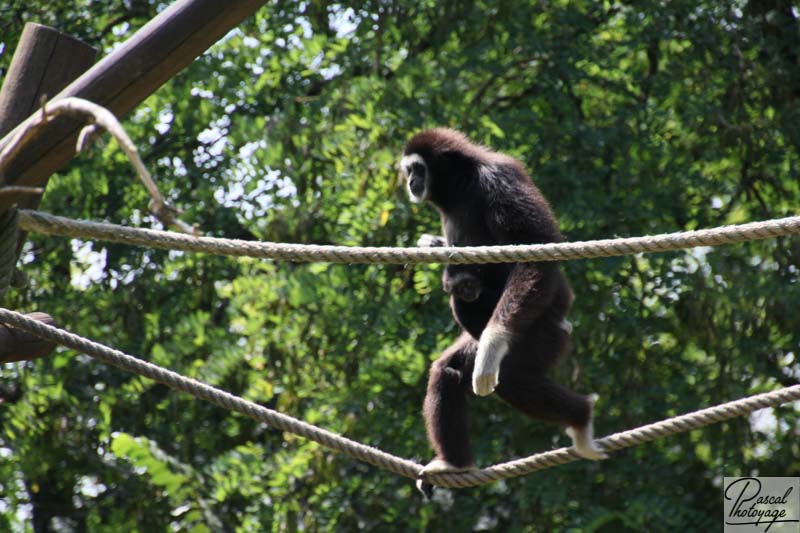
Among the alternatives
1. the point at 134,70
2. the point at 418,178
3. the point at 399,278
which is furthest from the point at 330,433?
the point at 399,278

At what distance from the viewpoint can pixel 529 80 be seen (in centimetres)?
844

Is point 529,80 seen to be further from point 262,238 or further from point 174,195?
point 174,195

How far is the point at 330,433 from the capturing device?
3.71 metres

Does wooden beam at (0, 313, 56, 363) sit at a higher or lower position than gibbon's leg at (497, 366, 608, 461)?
higher

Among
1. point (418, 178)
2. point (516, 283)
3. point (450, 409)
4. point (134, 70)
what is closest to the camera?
point (134, 70)

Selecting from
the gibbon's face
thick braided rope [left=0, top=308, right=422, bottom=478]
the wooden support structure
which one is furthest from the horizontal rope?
the gibbon's face

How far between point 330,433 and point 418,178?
209 centimetres

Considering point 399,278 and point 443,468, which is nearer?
point 443,468

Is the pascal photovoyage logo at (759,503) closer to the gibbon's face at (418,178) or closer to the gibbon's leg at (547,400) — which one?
the gibbon's leg at (547,400)

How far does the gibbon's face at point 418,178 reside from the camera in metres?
5.45

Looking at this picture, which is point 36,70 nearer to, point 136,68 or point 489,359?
point 136,68

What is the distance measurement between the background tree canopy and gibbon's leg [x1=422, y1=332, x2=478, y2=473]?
85.6 inches

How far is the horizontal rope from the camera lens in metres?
3.38

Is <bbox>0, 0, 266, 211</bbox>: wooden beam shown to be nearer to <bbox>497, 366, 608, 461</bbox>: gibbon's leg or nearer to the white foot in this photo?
<bbox>497, 366, 608, 461</bbox>: gibbon's leg
